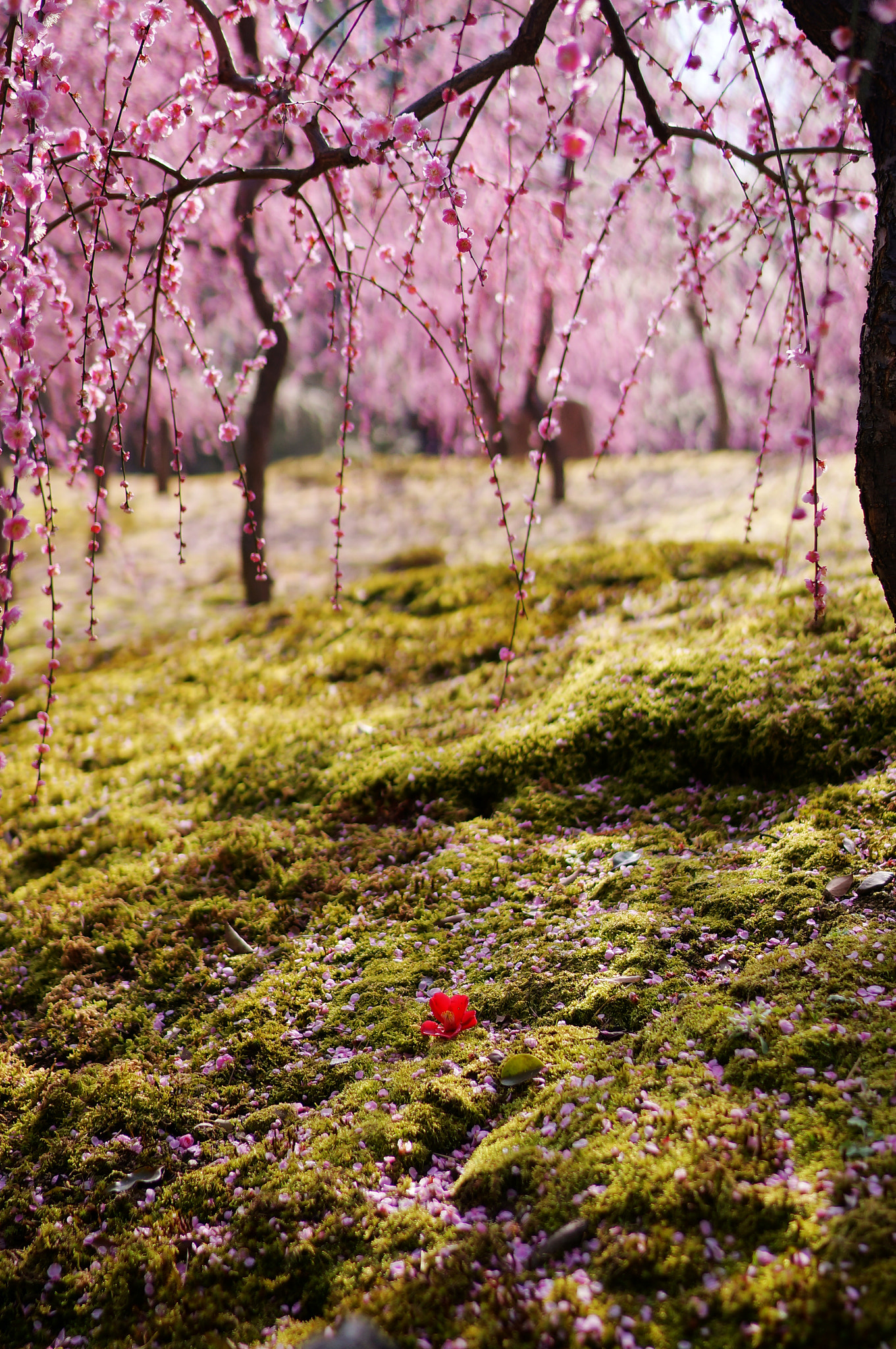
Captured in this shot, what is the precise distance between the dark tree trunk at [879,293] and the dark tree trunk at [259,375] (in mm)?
5063

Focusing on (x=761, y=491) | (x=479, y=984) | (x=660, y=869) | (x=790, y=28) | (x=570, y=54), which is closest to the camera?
(x=570, y=54)

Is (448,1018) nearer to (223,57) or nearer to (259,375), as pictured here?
(223,57)

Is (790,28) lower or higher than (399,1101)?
higher

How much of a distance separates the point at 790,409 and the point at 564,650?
51.6 ft

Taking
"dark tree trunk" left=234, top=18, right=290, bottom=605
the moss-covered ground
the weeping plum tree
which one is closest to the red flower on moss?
the moss-covered ground

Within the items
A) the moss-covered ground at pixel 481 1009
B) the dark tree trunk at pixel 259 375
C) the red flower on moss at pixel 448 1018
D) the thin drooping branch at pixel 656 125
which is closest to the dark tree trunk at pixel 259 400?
the dark tree trunk at pixel 259 375

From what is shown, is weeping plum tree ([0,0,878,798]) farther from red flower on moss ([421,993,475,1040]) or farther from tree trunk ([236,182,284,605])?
red flower on moss ([421,993,475,1040])

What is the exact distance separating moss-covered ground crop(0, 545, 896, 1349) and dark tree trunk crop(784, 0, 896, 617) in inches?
45.9

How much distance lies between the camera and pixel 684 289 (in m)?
4.11

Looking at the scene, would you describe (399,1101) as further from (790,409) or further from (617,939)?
(790,409)

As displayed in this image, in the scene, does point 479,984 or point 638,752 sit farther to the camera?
point 638,752

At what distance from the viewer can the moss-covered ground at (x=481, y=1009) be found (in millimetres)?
1925

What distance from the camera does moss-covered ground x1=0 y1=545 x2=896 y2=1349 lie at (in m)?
1.92

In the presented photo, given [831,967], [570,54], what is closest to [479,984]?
[831,967]
